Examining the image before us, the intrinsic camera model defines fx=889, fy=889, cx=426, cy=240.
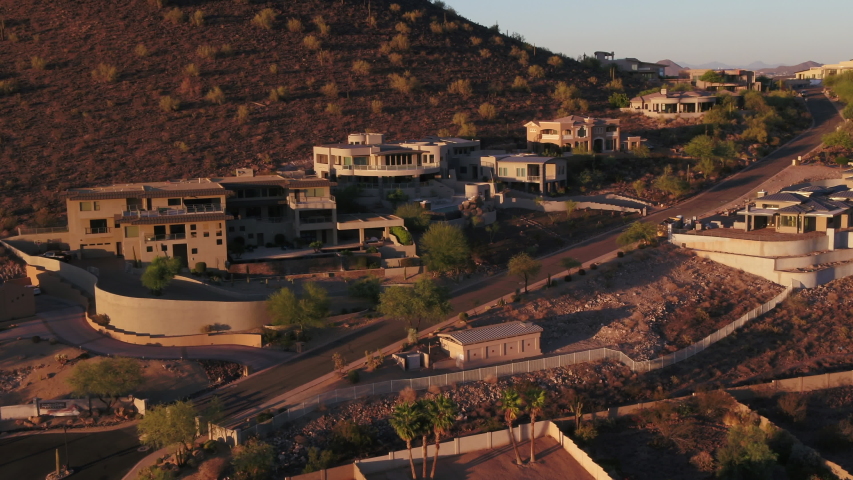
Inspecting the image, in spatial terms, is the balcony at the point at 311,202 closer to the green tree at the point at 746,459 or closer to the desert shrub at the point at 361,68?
the green tree at the point at 746,459

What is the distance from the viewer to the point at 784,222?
54000 mm

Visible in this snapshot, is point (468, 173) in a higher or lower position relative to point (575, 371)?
higher

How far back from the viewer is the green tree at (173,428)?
99.2ft

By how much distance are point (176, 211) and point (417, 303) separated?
1632 centimetres

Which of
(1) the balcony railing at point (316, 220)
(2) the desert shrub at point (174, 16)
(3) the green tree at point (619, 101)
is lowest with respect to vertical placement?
(1) the balcony railing at point (316, 220)

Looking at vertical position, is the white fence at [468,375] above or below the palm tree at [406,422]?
below

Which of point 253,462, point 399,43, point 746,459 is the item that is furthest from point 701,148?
point 253,462

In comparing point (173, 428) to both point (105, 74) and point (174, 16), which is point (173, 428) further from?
point (174, 16)

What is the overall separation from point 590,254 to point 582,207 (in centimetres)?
1000

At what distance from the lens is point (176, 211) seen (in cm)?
4822

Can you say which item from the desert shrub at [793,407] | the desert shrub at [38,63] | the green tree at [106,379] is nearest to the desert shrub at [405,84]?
the desert shrub at [38,63]

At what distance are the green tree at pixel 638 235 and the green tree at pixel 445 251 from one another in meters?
10.2

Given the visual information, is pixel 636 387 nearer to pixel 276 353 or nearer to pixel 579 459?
pixel 579 459

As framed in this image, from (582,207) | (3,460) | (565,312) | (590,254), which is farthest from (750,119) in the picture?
(3,460)
